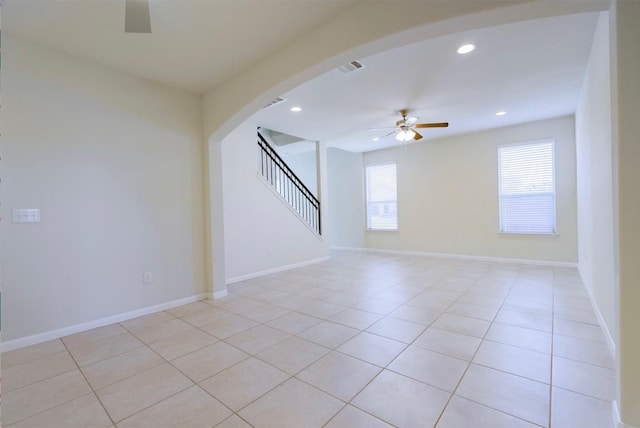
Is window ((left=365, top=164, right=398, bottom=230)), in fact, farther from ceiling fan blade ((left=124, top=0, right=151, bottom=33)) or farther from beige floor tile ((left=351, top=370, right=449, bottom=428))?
ceiling fan blade ((left=124, top=0, right=151, bottom=33))

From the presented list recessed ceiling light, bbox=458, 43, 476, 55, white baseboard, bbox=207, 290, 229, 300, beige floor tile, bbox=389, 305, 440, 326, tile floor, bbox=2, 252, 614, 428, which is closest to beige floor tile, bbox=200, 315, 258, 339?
tile floor, bbox=2, 252, 614, 428

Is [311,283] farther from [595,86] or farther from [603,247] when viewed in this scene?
[595,86]

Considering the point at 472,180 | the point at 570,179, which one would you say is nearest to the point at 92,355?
the point at 472,180

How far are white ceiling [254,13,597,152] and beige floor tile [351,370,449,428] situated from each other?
2.72m

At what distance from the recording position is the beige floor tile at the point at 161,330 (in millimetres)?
2709

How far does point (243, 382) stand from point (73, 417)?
0.97 m

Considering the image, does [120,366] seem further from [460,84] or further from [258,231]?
[460,84]

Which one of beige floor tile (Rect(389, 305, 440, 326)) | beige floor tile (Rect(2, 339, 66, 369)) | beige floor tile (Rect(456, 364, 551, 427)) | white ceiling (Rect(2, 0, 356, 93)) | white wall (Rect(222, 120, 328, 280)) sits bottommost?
beige floor tile (Rect(456, 364, 551, 427))

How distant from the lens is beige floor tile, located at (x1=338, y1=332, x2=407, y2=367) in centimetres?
223

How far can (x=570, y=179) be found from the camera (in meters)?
5.21

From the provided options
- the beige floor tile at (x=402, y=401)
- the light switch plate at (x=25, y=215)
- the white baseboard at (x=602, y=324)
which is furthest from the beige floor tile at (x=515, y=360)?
the light switch plate at (x=25, y=215)

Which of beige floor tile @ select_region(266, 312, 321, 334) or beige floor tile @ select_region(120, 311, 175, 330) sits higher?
beige floor tile @ select_region(120, 311, 175, 330)

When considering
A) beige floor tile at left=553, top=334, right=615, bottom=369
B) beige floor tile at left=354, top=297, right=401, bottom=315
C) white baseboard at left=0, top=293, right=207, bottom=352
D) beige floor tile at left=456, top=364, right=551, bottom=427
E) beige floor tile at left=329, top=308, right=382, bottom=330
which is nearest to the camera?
beige floor tile at left=456, top=364, right=551, bottom=427

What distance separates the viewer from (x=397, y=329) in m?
2.76
